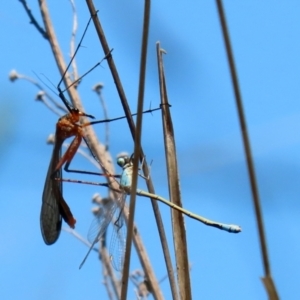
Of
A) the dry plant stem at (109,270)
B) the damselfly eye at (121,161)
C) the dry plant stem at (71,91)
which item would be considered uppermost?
the dry plant stem at (71,91)

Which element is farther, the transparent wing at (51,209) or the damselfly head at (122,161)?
the transparent wing at (51,209)

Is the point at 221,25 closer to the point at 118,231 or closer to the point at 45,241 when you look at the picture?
the point at 118,231

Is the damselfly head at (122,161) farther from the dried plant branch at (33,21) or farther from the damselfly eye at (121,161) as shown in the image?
the dried plant branch at (33,21)

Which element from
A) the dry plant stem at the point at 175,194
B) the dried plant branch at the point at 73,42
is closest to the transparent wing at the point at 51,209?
the dried plant branch at the point at 73,42

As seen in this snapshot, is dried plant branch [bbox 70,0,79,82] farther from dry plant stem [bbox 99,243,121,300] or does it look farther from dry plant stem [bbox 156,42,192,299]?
dry plant stem [bbox 156,42,192,299]

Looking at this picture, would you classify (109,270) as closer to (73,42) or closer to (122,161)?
(122,161)

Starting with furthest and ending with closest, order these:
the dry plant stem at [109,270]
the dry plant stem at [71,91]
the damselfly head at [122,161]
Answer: the dry plant stem at [109,270]
the dry plant stem at [71,91]
the damselfly head at [122,161]

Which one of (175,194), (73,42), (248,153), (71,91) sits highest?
(73,42)

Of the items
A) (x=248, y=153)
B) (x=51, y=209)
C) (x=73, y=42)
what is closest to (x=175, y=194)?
(x=248, y=153)

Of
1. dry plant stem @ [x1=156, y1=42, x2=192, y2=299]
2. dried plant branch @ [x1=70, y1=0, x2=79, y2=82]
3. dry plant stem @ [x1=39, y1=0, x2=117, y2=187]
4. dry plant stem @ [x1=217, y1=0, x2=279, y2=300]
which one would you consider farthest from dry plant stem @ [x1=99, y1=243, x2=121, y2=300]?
dry plant stem @ [x1=217, y1=0, x2=279, y2=300]
